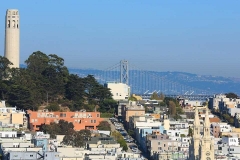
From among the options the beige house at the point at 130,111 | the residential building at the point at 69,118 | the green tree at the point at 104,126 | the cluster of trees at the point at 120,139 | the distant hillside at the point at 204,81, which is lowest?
the cluster of trees at the point at 120,139

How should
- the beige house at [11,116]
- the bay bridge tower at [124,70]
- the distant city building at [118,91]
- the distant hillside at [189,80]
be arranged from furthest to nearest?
the distant hillside at [189,80]
the bay bridge tower at [124,70]
the distant city building at [118,91]
the beige house at [11,116]

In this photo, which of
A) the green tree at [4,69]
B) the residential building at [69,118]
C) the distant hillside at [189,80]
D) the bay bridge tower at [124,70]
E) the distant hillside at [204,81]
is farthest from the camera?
the distant hillside at [204,81]

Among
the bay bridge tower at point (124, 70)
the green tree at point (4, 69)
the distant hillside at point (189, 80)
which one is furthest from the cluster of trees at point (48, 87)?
the distant hillside at point (189, 80)

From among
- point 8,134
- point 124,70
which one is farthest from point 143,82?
point 8,134

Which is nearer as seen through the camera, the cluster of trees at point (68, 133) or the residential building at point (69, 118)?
the cluster of trees at point (68, 133)

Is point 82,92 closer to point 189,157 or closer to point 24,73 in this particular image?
point 24,73

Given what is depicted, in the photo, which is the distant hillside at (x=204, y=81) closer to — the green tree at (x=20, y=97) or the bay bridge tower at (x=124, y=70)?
the bay bridge tower at (x=124, y=70)

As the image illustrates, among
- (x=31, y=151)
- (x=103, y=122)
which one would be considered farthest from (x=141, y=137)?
(x=31, y=151)

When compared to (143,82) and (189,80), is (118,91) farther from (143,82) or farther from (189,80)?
(189,80)
